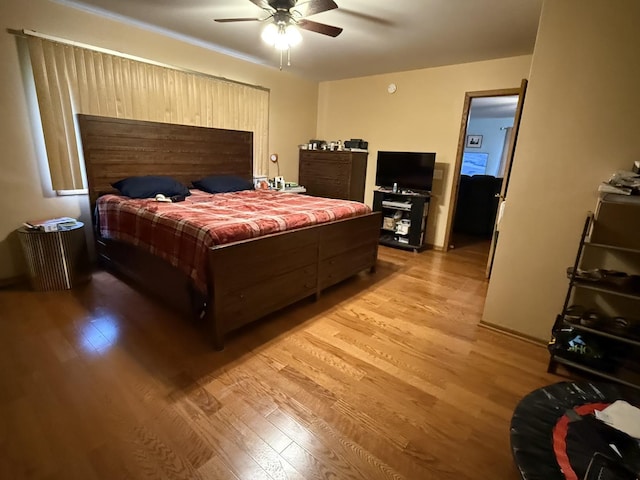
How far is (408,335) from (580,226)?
1.34m

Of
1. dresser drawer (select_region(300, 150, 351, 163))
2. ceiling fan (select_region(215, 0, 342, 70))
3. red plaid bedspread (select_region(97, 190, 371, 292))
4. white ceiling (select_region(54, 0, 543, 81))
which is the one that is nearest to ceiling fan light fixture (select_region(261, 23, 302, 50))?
ceiling fan (select_region(215, 0, 342, 70))

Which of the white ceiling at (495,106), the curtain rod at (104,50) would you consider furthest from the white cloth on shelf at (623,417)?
the white ceiling at (495,106)

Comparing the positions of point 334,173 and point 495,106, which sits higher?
point 495,106

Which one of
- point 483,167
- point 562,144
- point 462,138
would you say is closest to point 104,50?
point 562,144

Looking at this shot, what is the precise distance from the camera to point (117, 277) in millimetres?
3086

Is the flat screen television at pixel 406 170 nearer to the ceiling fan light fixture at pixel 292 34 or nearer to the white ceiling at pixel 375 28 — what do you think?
the white ceiling at pixel 375 28

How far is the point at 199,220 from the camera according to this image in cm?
214

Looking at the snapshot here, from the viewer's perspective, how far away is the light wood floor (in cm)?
130

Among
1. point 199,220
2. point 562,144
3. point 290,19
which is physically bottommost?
point 199,220

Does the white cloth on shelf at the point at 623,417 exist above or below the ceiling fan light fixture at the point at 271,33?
below

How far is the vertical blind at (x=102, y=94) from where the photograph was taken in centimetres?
271

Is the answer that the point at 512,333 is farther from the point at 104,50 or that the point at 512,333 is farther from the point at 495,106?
the point at 495,106

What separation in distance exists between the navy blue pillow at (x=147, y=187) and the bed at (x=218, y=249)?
20 centimetres

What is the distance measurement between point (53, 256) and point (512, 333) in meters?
3.81
